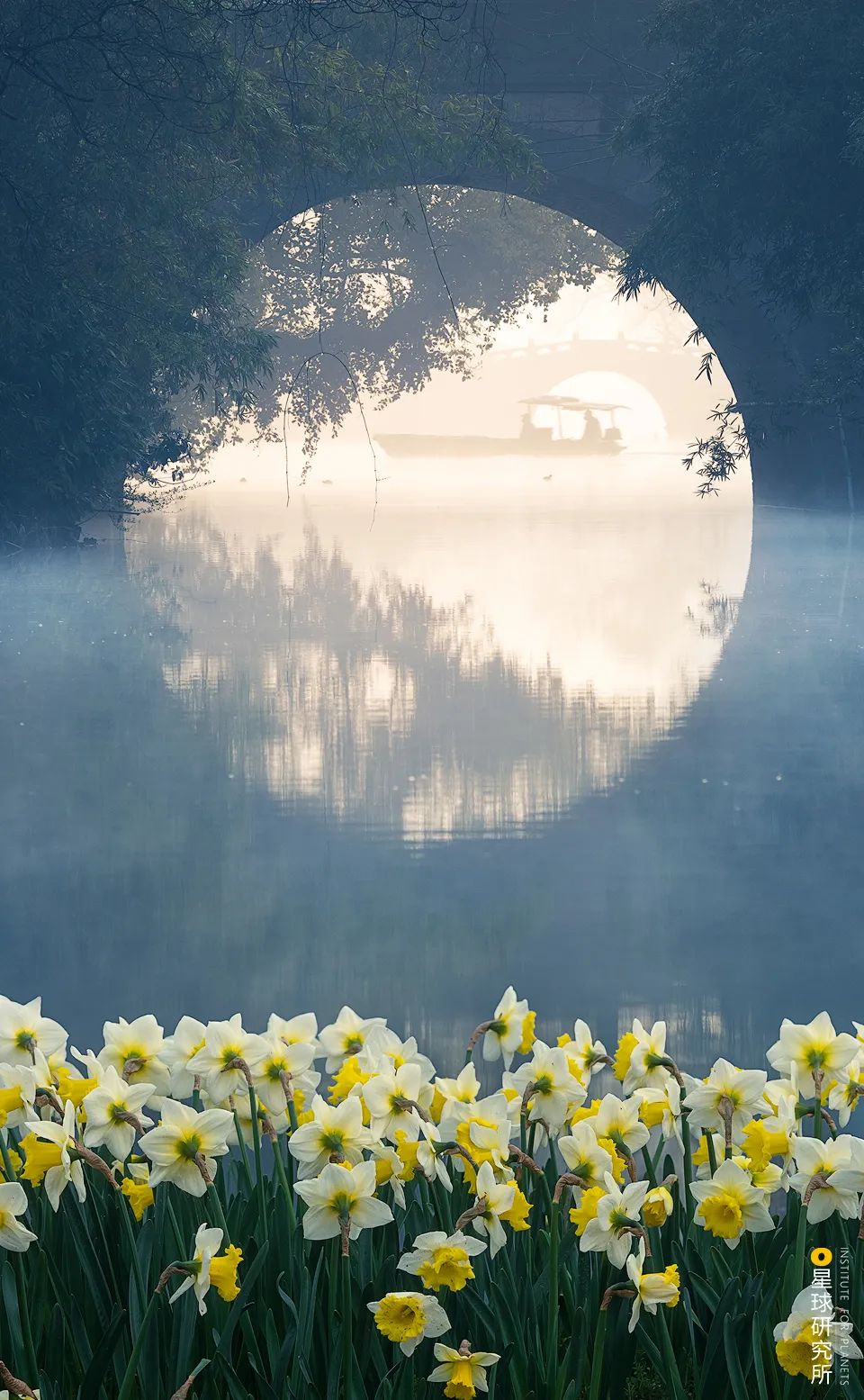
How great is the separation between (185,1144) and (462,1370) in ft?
1.28

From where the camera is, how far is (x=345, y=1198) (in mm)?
1760

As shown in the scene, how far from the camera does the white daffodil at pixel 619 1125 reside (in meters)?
2.00

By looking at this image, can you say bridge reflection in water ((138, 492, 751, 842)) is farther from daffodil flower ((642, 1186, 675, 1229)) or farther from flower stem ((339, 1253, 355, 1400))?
flower stem ((339, 1253, 355, 1400))

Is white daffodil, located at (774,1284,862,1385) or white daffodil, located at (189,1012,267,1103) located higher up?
white daffodil, located at (189,1012,267,1103)

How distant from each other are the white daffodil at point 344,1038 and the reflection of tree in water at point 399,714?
324cm

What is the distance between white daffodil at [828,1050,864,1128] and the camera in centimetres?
210

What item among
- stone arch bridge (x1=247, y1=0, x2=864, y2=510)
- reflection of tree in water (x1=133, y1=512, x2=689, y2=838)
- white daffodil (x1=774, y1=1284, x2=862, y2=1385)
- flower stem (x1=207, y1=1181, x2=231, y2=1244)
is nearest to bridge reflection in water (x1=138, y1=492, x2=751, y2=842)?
reflection of tree in water (x1=133, y1=512, x2=689, y2=838)

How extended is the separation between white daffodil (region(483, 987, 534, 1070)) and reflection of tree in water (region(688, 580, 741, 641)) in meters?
8.54

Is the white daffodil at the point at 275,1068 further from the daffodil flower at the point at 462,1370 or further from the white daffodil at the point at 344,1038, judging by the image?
the daffodil flower at the point at 462,1370

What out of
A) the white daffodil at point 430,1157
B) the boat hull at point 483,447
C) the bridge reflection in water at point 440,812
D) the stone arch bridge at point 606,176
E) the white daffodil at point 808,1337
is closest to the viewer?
the white daffodil at point 808,1337

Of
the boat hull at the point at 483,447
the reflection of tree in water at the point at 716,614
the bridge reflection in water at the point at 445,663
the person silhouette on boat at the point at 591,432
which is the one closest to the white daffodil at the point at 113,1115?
the bridge reflection in water at the point at 445,663

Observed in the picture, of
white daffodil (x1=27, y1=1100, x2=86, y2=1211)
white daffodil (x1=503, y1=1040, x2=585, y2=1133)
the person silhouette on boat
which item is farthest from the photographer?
the person silhouette on boat

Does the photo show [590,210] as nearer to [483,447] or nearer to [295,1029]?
[295,1029]

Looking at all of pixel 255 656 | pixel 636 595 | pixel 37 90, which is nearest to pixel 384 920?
pixel 255 656
